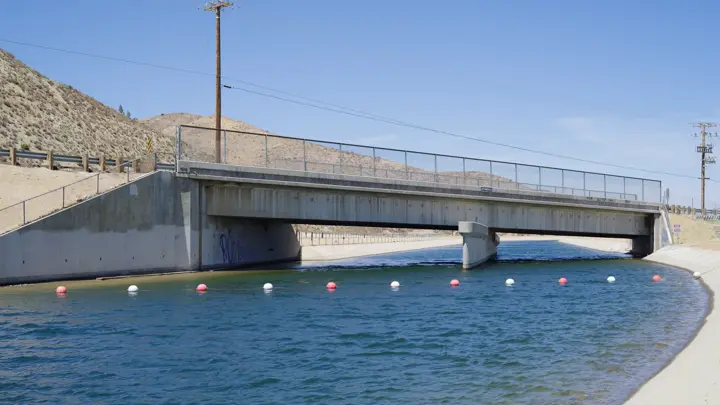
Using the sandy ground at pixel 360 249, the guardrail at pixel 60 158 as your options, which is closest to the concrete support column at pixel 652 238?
the sandy ground at pixel 360 249

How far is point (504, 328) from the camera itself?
25.1 metres

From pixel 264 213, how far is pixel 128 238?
980 centimetres

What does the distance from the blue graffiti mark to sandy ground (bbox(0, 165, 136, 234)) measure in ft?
26.9

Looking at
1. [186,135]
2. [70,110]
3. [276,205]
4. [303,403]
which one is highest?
[70,110]

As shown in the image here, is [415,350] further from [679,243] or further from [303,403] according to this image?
[679,243]

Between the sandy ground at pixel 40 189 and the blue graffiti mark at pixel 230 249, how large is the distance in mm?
8203

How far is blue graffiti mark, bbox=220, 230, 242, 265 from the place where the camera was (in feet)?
161

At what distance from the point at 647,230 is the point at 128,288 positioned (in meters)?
52.6

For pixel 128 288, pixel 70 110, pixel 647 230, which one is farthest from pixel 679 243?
pixel 70 110

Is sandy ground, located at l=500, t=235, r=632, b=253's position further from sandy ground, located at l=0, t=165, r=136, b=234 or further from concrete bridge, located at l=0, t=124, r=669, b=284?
sandy ground, located at l=0, t=165, r=136, b=234

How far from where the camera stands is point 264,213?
4822 cm

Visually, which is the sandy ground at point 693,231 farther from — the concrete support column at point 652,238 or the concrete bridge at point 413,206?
the concrete bridge at point 413,206

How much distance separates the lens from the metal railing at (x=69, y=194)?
37.7 m

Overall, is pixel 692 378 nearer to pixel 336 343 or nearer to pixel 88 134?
pixel 336 343
